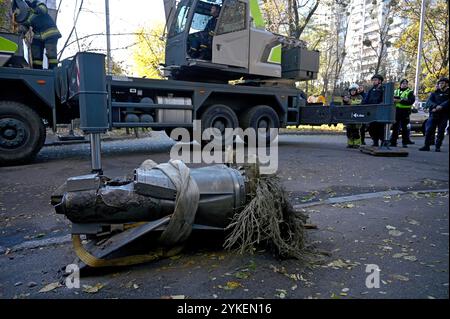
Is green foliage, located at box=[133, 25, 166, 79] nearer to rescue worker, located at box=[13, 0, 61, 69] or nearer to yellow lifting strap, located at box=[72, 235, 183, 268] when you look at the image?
rescue worker, located at box=[13, 0, 61, 69]

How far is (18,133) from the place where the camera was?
6559mm

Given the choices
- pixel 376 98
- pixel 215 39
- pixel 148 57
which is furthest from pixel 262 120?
pixel 148 57

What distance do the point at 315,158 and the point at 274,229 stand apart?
5.44 m

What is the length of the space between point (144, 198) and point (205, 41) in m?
7.07

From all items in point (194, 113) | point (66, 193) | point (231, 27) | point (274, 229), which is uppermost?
point (231, 27)

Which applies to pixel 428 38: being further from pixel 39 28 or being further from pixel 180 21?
pixel 39 28

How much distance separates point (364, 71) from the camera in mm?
48062

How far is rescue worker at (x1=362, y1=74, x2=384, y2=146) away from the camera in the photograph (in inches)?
350

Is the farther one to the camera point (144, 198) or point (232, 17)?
point (232, 17)

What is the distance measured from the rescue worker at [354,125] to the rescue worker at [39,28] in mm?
7938

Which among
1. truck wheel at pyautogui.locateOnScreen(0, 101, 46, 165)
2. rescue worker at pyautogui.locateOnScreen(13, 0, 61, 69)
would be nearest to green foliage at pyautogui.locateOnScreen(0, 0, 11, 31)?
rescue worker at pyautogui.locateOnScreen(13, 0, 61, 69)
